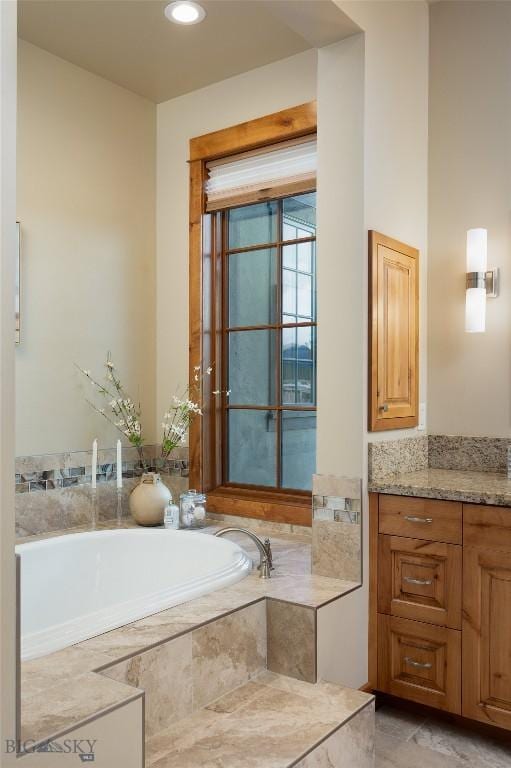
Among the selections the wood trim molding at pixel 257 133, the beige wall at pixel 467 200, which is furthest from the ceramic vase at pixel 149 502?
the wood trim molding at pixel 257 133

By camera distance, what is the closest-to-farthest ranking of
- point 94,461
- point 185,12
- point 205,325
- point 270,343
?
point 185,12 < point 94,461 < point 270,343 < point 205,325

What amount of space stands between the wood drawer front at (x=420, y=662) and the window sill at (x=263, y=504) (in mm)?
742

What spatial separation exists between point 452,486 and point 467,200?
1.27 metres

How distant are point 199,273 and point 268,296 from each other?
0.40 meters

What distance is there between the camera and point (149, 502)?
124 inches

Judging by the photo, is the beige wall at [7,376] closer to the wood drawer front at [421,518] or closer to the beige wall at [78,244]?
the wood drawer front at [421,518]

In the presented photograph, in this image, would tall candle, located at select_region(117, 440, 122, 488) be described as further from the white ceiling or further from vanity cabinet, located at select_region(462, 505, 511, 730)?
the white ceiling

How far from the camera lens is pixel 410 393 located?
8.91 feet

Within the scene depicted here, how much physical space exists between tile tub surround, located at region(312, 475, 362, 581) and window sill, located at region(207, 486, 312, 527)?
1.82 feet

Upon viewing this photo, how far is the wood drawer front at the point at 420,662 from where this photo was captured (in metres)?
2.30

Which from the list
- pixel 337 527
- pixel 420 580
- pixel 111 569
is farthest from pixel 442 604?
pixel 111 569

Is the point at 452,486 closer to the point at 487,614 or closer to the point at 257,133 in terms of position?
the point at 487,614

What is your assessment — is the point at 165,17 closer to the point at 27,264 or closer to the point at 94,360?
the point at 27,264

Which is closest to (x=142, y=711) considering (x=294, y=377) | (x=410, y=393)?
(x=410, y=393)
